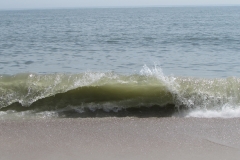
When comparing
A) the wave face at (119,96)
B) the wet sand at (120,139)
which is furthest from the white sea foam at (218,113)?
the wet sand at (120,139)

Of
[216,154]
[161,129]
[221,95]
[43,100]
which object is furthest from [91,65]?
[216,154]

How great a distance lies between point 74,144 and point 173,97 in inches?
102

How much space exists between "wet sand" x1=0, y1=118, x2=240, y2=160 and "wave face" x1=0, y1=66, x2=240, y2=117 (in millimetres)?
560

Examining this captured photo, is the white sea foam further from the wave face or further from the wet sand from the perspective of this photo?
the wet sand

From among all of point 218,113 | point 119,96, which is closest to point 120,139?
point 119,96

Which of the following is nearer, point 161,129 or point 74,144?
point 74,144

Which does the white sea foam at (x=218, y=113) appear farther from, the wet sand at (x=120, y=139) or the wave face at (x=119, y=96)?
the wet sand at (x=120, y=139)

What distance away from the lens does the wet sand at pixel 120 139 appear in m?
4.70

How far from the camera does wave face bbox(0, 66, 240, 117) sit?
6.79 m

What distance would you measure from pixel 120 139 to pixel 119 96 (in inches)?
81.3

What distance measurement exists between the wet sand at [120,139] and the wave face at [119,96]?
560mm

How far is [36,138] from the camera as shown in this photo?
17.6ft

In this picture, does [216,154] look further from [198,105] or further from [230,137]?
[198,105]

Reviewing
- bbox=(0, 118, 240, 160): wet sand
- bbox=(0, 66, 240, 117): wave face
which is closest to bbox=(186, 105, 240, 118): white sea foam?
bbox=(0, 66, 240, 117): wave face
